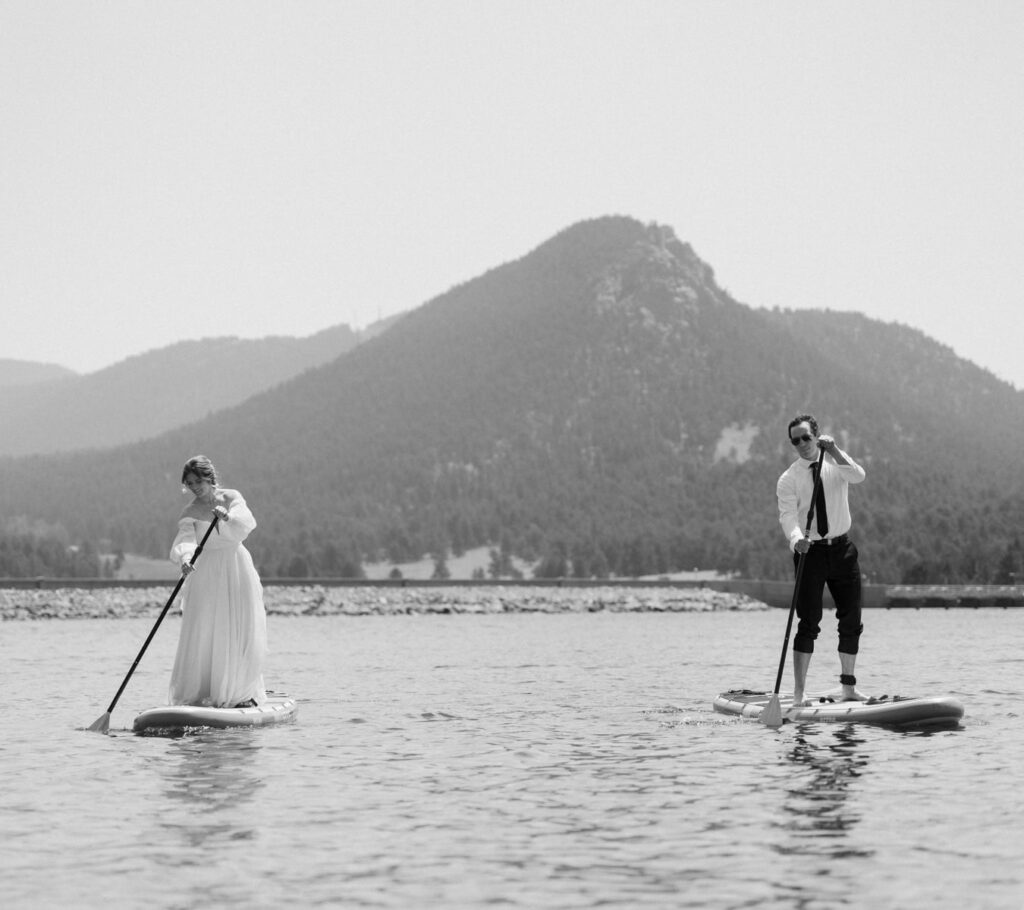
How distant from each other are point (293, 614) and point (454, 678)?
4879cm

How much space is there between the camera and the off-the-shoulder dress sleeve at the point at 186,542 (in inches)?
580

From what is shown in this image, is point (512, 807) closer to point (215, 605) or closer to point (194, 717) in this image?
point (194, 717)

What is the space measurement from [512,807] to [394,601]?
71.7m

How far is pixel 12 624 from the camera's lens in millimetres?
60469

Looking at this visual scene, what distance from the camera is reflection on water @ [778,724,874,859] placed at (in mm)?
8570

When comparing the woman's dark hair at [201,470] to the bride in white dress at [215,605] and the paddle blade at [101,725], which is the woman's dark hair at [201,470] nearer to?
the bride in white dress at [215,605]

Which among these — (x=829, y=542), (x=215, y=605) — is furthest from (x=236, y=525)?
(x=829, y=542)

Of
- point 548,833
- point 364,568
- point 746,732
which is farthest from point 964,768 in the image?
point 364,568

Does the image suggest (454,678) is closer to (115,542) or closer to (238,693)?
(238,693)

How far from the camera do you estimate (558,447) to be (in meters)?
181

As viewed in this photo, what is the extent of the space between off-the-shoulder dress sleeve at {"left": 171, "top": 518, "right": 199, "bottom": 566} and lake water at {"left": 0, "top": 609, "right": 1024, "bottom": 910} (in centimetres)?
170

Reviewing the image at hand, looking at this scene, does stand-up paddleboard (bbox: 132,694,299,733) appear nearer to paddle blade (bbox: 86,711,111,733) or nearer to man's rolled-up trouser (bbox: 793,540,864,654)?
paddle blade (bbox: 86,711,111,733)

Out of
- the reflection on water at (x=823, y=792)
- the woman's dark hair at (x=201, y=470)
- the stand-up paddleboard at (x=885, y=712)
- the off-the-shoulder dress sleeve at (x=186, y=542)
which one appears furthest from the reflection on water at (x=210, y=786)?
the stand-up paddleboard at (x=885, y=712)

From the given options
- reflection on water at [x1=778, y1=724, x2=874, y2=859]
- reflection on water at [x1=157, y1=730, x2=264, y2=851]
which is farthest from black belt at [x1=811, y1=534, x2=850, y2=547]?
reflection on water at [x1=157, y1=730, x2=264, y2=851]
